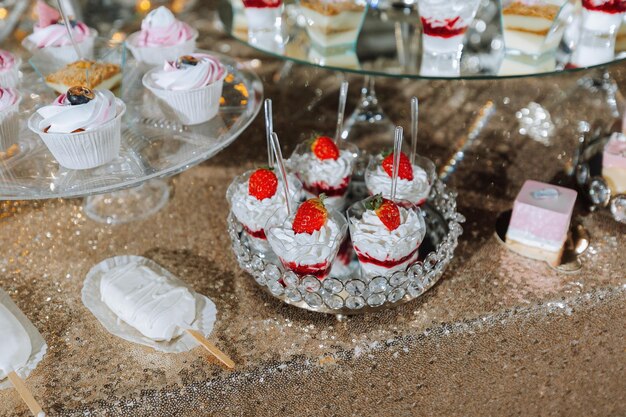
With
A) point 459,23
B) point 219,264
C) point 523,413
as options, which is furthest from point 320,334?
point 459,23

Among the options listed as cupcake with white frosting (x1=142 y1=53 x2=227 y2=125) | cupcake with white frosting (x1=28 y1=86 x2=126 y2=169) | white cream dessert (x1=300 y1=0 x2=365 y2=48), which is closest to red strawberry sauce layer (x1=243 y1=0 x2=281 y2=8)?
white cream dessert (x1=300 y1=0 x2=365 y2=48)

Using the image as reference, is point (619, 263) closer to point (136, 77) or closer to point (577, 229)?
point (577, 229)

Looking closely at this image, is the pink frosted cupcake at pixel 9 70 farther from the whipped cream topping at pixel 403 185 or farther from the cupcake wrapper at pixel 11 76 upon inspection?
the whipped cream topping at pixel 403 185

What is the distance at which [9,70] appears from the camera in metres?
1.51

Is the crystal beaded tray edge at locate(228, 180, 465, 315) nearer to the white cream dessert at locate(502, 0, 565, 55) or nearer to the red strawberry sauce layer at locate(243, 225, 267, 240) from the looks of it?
the red strawberry sauce layer at locate(243, 225, 267, 240)

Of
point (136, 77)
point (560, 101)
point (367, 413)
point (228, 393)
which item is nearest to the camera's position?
point (228, 393)

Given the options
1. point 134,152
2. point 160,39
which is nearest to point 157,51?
point 160,39

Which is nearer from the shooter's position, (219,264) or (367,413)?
(367,413)

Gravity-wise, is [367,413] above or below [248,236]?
below

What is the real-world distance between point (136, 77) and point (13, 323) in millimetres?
673

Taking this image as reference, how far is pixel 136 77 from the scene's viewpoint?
1604 mm

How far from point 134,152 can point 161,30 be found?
39 centimetres

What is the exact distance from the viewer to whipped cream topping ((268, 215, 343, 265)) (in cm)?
117

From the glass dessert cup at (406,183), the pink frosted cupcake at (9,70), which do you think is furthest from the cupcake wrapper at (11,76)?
the glass dessert cup at (406,183)
